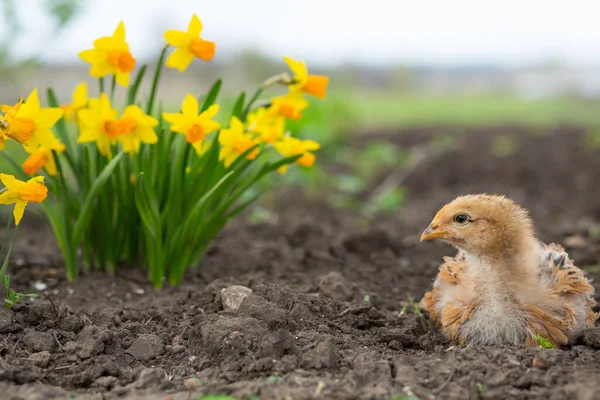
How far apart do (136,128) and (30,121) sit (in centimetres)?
44

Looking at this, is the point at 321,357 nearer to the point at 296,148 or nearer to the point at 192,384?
the point at 192,384

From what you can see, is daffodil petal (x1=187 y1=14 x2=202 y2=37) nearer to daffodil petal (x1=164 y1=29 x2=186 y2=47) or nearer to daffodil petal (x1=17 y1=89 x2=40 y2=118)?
daffodil petal (x1=164 y1=29 x2=186 y2=47)

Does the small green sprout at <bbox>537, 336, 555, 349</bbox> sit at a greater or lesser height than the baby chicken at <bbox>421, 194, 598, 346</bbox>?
lesser

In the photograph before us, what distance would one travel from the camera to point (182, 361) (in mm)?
2521

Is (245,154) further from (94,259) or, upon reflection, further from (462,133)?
(462,133)

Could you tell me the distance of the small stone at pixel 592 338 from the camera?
263cm

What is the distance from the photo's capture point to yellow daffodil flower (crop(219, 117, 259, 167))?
10.4 ft

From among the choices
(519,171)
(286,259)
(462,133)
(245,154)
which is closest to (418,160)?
(519,171)

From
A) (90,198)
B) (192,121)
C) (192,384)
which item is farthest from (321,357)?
(90,198)

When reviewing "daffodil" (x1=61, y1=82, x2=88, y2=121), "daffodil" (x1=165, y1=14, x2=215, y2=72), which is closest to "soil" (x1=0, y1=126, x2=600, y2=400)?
"daffodil" (x1=61, y1=82, x2=88, y2=121)

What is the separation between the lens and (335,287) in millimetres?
3270

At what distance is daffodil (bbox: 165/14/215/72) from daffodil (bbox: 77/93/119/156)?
1.10ft

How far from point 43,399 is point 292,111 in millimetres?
1826

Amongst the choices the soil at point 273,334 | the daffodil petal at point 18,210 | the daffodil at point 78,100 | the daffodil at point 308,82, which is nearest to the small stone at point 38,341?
the soil at point 273,334
